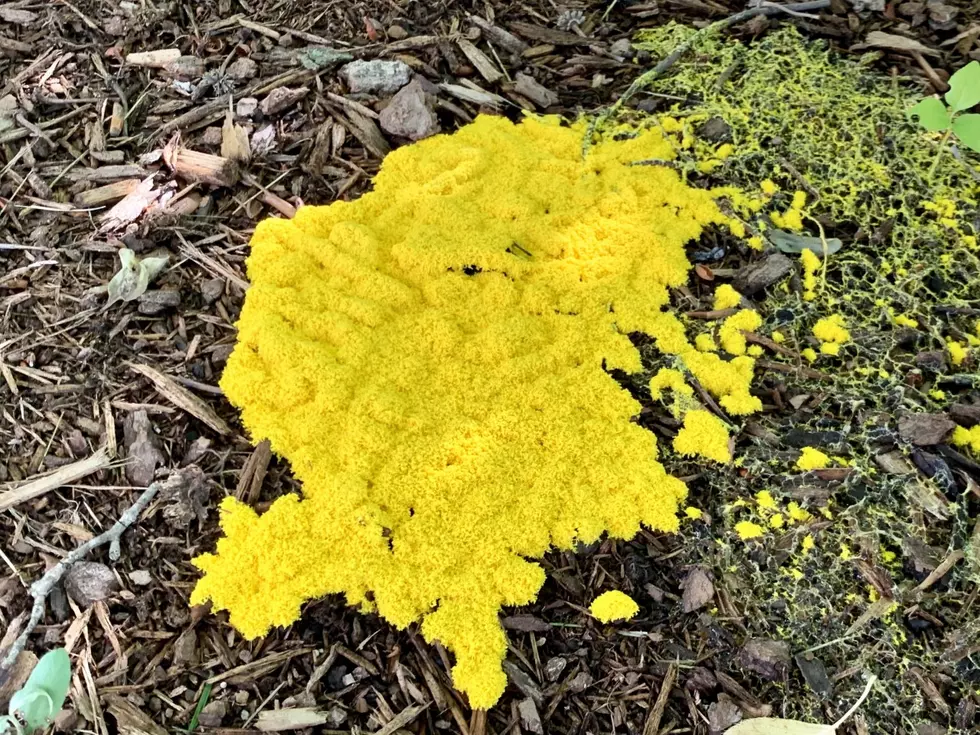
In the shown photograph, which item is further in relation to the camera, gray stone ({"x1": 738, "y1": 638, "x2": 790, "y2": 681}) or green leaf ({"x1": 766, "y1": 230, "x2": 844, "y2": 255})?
green leaf ({"x1": 766, "y1": 230, "x2": 844, "y2": 255})

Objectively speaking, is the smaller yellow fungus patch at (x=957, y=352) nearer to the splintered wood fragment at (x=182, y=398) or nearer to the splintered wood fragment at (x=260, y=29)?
the splintered wood fragment at (x=182, y=398)

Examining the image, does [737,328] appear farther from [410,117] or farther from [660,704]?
[410,117]

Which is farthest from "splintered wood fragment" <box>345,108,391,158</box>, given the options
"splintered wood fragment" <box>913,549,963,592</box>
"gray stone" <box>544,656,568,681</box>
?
"splintered wood fragment" <box>913,549,963,592</box>

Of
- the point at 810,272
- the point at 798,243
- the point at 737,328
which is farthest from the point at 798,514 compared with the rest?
the point at 798,243

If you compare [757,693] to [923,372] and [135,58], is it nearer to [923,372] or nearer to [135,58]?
[923,372]

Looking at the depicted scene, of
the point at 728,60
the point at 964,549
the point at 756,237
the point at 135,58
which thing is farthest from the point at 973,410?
the point at 135,58

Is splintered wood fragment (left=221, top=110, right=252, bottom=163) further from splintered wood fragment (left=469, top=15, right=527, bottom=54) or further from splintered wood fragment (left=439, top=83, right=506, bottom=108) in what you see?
splintered wood fragment (left=469, top=15, right=527, bottom=54)

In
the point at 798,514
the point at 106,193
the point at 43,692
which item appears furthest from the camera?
the point at 106,193
